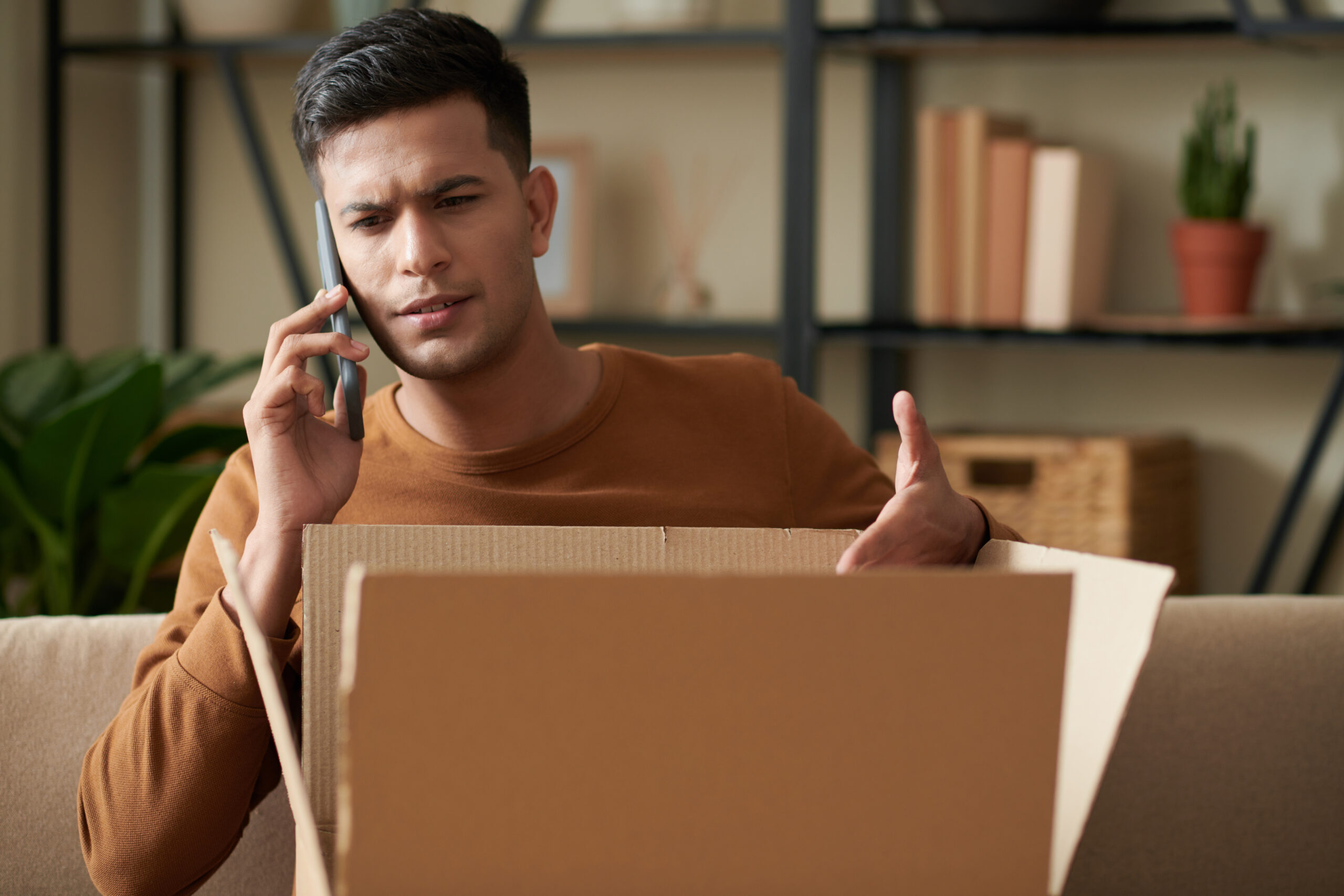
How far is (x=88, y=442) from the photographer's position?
1.49 m

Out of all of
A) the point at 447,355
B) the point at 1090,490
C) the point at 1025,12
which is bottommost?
the point at 1090,490

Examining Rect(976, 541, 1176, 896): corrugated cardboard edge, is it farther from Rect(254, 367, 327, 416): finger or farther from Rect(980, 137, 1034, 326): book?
Rect(980, 137, 1034, 326): book

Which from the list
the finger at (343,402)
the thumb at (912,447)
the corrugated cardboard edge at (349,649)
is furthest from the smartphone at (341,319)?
the corrugated cardboard edge at (349,649)

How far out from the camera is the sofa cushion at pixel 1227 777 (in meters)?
0.94

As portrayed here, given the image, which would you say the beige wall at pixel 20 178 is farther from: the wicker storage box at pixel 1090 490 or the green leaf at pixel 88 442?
the wicker storage box at pixel 1090 490

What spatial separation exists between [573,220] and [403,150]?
1.32 m

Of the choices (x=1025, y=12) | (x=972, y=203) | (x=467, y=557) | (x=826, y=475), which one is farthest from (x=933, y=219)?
(x=467, y=557)

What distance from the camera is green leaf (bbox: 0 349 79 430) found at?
5.31 ft

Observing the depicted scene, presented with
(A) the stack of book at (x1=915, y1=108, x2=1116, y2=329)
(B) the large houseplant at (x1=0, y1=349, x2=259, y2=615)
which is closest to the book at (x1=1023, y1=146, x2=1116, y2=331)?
(A) the stack of book at (x1=915, y1=108, x2=1116, y2=329)

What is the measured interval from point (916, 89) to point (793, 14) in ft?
1.04

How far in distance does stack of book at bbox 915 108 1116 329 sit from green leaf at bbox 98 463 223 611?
1105mm

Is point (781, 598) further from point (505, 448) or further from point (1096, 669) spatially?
point (505, 448)

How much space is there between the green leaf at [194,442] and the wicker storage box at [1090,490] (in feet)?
3.03

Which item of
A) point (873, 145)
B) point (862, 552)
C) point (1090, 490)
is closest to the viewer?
point (862, 552)
